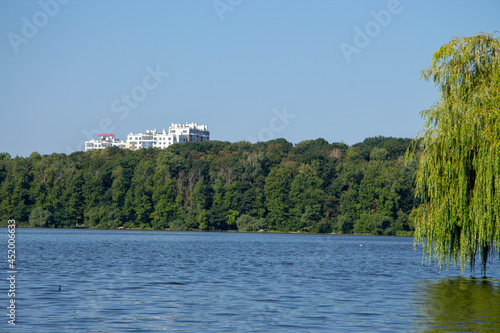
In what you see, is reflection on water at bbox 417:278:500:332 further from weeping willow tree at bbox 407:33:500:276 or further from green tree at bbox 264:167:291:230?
green tree at bbox 264:167:291:230

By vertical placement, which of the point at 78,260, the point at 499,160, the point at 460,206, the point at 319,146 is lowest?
the point at 78,260

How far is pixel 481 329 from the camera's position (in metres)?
18.3

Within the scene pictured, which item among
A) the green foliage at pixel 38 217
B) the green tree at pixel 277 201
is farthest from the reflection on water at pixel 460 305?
the green foliage at pixel 38 217

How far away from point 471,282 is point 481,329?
12.0 meters

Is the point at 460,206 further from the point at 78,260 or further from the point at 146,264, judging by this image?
the point at 78,260

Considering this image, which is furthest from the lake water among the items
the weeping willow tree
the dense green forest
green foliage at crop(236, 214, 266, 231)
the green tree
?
the green tree

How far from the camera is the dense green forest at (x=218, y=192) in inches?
4808

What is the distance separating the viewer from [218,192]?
13238cm

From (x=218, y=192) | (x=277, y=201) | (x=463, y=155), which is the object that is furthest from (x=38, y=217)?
(x=463, y=155)

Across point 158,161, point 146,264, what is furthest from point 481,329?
point 158,161

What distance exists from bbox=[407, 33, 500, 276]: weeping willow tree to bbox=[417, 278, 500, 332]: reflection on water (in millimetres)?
1452

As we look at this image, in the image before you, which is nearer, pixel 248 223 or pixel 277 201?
pixel 248 223

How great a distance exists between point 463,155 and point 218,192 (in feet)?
354

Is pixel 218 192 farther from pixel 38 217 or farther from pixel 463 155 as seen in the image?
pixel 463 155
